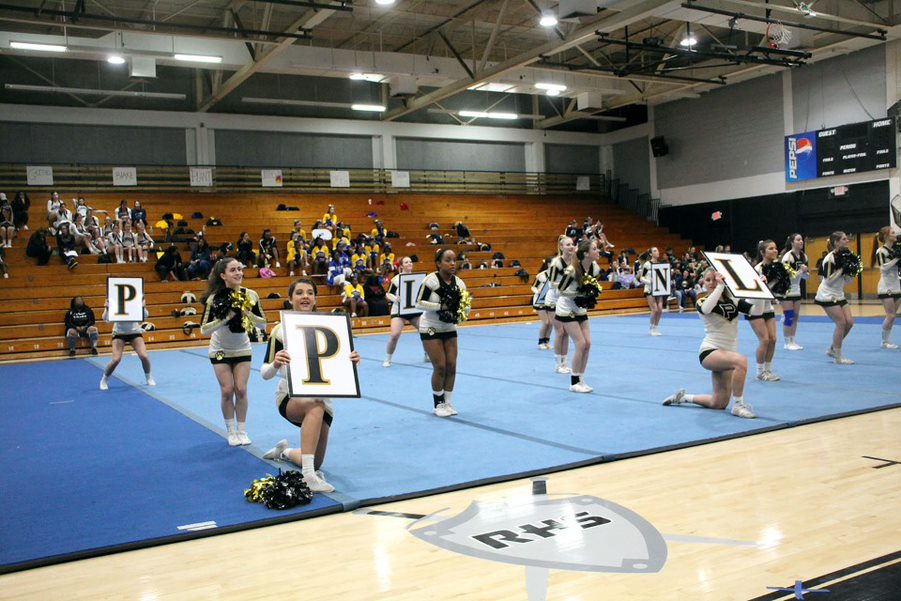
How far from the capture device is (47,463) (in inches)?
268

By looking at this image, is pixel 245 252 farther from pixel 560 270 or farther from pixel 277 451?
pixel 277 451

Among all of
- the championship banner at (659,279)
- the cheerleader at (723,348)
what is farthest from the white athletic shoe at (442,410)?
the championship banner at (659,279)

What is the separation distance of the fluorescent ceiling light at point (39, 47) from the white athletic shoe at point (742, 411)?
17.9m

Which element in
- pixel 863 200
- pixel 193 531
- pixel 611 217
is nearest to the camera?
pixel 193 531

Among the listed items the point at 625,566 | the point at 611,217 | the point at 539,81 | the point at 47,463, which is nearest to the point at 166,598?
the point at 625,566

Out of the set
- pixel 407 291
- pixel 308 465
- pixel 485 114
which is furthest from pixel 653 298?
pixel 485 114

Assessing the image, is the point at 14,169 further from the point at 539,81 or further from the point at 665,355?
the point at 665,355

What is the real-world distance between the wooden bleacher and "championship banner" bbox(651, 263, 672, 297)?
7.41 meters

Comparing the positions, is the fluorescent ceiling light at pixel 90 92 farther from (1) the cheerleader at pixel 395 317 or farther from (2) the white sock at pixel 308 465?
(2) the white sock at pixel 308 465

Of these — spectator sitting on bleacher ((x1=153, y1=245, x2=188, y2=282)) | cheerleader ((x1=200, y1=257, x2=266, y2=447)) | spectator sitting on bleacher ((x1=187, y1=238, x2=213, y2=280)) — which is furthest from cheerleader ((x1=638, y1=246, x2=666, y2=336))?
spectator sitting on bleacher ((x1=153, y1=245, x2=188, y2=282))

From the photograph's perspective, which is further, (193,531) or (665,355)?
(665,355)

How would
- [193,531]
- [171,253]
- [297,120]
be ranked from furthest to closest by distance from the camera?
[297,120] → [171,253] → [193,531]

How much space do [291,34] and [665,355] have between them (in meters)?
11.2

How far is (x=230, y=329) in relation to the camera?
7.03m
